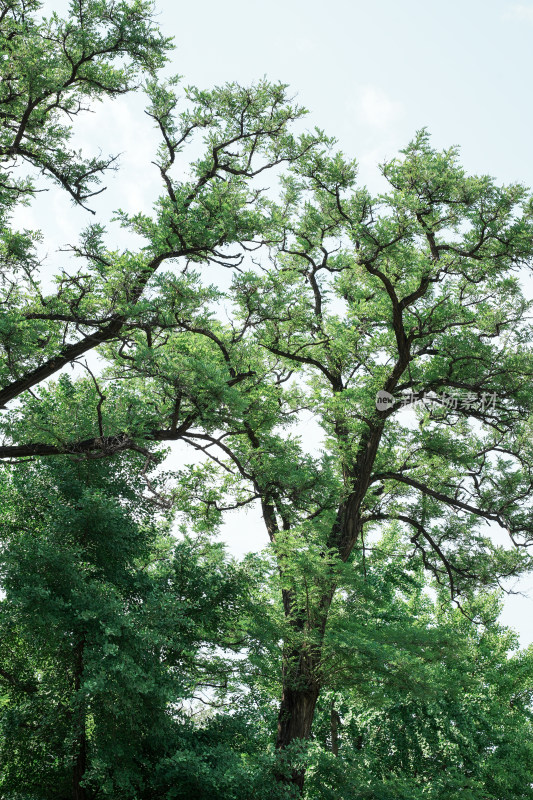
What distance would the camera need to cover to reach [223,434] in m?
7.68

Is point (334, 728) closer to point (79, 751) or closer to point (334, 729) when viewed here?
point (334, 729)

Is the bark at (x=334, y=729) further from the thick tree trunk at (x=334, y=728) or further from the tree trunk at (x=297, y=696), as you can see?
the tree trunk at (x=297, y=696)

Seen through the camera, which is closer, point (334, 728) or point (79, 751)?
point (79, 751)

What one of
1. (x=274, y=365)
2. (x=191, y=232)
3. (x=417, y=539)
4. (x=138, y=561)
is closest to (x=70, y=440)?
(x=191, y=232)

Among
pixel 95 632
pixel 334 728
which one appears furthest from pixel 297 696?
pixel 334 728

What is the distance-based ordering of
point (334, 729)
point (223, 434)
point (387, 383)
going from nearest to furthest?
1. point (223, 434)
2. point (387, 383)
3. point (334, 729)

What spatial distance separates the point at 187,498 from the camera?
394 inches

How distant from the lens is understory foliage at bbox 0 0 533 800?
308 inches

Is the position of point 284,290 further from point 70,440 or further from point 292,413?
point 70,440

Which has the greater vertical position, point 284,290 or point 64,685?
point 284,290

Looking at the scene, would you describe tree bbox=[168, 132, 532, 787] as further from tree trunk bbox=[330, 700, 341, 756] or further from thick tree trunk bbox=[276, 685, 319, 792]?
tree trunk bbox=[330, 700, 341, 756]

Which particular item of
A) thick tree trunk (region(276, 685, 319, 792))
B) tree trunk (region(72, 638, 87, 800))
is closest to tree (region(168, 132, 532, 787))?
thick tree trunk (region(276, 685, 319, 792))

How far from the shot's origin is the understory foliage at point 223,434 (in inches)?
308

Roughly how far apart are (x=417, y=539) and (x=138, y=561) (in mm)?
4843
